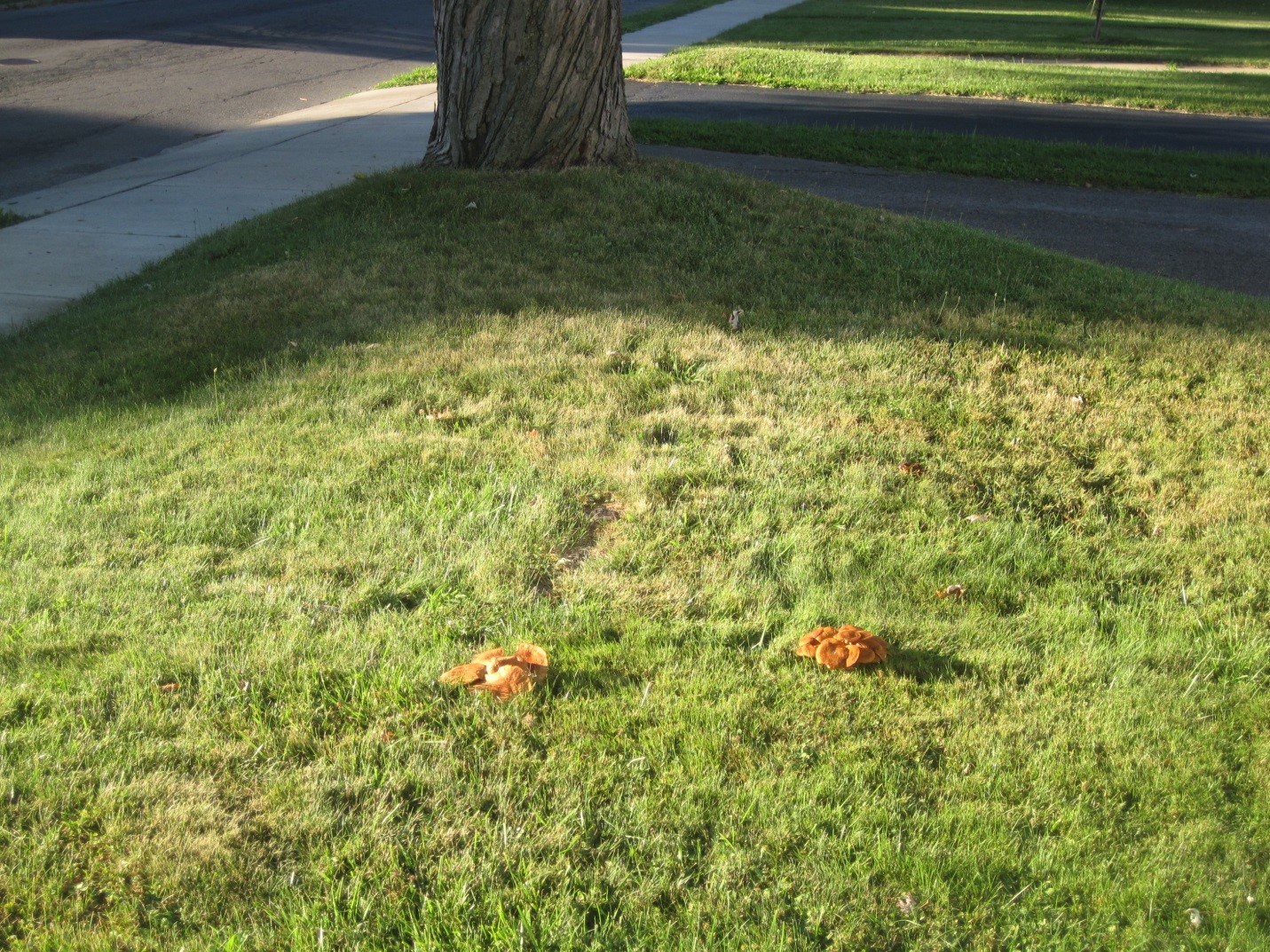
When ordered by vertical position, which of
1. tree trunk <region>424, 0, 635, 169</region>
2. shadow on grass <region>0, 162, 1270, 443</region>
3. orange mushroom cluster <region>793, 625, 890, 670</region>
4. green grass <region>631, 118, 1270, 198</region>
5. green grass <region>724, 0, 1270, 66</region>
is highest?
green grass <region>724, 0, 1270, 66</region>

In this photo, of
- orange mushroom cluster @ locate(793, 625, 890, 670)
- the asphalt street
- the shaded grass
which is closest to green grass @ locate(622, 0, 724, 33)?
the asphalt street

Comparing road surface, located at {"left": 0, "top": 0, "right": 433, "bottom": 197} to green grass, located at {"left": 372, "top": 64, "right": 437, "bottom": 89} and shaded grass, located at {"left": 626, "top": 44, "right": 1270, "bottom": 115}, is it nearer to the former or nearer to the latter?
green grass, located at {"left": 372, "top": 64, "right": 437, "bottom": 89}

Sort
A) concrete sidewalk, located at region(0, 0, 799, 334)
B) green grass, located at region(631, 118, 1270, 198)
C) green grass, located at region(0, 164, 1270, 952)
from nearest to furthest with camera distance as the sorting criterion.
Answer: green grass, located at region(0, 164, 1270, 952) → concrete sidewalk, located at region(0, 0, 799, 334) → green grass, located at region(631, 118, 1270, 198)

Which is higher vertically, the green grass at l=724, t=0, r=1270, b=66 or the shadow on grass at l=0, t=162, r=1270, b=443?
the green grass at l=724, t=0, r=1270, b=66

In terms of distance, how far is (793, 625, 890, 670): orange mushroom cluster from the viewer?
124 inches

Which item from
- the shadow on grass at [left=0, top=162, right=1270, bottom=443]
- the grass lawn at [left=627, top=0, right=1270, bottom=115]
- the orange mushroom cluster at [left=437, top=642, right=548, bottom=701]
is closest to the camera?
the orange mushroom cluster at [left=437, top=642, right=548, bottom=701]

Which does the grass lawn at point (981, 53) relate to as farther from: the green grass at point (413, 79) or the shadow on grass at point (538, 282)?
the shadow on grass at point (538, 282)

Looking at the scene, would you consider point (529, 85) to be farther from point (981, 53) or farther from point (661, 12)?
point (661, 12)

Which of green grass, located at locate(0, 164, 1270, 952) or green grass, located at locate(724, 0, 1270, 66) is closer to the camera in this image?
green grass, located at locate(0, 164, 1270, 952)

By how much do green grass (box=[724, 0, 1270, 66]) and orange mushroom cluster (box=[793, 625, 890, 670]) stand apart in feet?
60.0

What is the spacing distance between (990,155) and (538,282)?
6664mm

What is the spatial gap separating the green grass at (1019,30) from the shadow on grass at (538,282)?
13.8 metres

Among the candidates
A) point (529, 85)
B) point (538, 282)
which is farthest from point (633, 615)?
point (529, 85)

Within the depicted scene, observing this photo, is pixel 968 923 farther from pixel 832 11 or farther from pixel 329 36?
pixel 832 11
